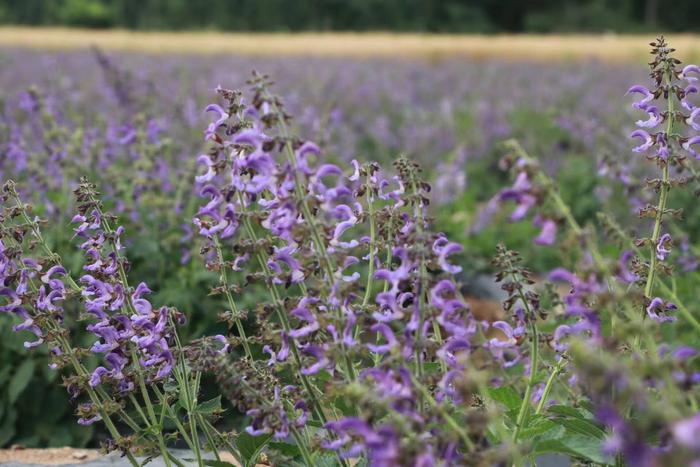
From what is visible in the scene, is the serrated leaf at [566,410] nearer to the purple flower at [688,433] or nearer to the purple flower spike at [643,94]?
the purple flower spike at [643,94]

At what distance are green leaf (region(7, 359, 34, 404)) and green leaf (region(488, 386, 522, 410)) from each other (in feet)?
7.81

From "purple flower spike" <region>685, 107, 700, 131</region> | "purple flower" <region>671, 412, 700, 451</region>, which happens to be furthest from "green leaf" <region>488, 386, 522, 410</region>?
"purple flower" <region>671, 412, 700, 451</region>

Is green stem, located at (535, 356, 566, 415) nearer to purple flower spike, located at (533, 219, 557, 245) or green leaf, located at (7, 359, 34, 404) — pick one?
purple flower spike, located at (533, 219, 557, 245)

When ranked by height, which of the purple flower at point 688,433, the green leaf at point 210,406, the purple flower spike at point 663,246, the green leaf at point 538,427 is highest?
the purple flower at point 688,433

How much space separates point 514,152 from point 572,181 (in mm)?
7287

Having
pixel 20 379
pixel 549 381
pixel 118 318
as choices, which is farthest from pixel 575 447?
pixel 20 379

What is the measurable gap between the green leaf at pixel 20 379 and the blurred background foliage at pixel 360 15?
35.8m

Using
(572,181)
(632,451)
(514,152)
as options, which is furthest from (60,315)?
(572,181)

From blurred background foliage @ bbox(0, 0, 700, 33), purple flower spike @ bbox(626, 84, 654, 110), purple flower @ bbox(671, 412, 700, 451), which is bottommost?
blurred background foliage @ bbox(0, 0, 700, 33)

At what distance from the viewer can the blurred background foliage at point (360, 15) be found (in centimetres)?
3931

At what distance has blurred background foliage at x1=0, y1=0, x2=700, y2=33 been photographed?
3931 centimetres

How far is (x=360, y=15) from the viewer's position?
42.3m

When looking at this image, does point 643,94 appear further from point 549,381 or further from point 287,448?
point 287,448

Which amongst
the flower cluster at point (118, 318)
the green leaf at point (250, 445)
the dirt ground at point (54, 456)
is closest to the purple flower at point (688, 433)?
the green leaf at point (250, 445)
